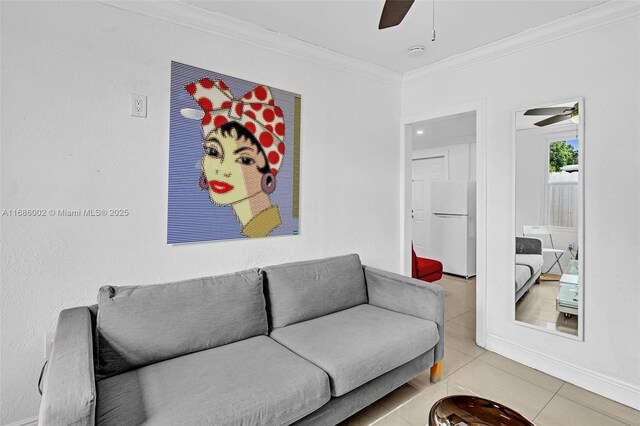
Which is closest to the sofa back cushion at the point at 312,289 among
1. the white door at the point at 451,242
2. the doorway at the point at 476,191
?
the doorway at the point at 476,191

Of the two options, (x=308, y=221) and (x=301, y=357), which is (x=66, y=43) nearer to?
(x=308, y=221)

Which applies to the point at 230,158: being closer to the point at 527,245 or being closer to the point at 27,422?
the point at 27,422

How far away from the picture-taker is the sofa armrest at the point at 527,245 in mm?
2585

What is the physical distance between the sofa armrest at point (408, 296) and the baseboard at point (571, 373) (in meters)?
0.79

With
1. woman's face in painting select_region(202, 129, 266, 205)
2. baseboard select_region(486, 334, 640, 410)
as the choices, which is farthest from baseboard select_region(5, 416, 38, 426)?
baseboard select_region(486, 334, 640, 410)

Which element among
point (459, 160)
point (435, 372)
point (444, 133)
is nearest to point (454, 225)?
point (459, 160)

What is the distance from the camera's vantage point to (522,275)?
2.67 meters

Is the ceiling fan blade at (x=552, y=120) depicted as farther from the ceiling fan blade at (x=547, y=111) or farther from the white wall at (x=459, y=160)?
the white wall at (x=459, y=160)

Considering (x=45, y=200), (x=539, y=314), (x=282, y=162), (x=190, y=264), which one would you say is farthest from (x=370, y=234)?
(x=45, y=200)

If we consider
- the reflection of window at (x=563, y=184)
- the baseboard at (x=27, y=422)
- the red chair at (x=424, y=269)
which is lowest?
the baseboard at (x=27, y=422)

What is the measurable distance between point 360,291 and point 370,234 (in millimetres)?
715

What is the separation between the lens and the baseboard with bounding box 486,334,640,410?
210cm

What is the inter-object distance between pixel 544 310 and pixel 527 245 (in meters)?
0.51

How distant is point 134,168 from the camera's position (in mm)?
2012
